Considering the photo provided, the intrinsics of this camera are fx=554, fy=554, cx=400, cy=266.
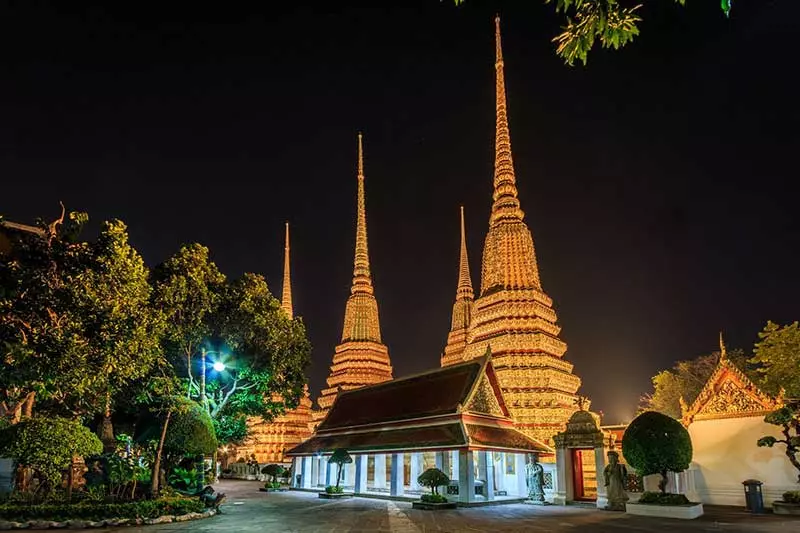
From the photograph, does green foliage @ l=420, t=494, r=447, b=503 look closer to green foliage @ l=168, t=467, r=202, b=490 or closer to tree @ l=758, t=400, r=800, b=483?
green foliage @ l=168, t=467, r=202, b=490

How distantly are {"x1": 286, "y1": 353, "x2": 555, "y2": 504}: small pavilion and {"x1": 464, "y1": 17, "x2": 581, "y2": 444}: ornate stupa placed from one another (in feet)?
30.6

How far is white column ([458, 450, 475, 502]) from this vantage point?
23.0m

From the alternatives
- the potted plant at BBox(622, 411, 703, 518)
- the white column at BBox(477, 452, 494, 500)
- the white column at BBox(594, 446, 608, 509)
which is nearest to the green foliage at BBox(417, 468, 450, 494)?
the white column at BBox(477, 452, 494, 500)

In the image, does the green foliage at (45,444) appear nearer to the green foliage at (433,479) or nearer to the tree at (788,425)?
the green foliage at (433,479)

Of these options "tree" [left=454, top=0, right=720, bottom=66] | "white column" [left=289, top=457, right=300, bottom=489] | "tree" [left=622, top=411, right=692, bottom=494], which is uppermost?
"tree" [left=454, top=0, right=720, bottom=66]

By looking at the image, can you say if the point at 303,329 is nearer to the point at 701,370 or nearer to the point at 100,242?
the point at 100,242

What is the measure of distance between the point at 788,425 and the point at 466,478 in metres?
12.1

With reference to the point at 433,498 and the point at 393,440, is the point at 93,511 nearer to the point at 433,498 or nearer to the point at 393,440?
the point at 433,498

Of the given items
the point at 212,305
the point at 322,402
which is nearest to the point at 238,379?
the point at 212,305

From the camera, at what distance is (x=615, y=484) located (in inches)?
840

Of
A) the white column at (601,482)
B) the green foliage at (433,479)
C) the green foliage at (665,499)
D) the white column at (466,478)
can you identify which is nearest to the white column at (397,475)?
the white column at (466,478)

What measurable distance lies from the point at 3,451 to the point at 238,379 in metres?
13.9

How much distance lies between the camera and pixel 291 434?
61062mm

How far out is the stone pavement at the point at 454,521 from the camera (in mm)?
15016
